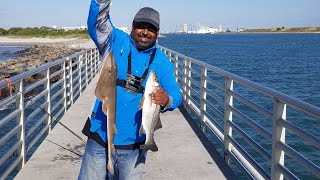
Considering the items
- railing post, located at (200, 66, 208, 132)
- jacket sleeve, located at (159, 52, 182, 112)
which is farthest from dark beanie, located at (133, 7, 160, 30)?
railing post, located at (200, 66, 208, 132)

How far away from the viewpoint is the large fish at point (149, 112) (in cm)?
299

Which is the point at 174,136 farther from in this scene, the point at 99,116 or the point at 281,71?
the point at 281,71

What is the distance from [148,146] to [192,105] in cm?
623

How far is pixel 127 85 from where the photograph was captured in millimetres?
3182

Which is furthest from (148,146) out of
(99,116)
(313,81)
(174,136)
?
(313,81)

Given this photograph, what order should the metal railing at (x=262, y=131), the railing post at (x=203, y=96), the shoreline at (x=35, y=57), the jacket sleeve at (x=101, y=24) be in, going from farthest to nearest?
the shoreline at (x=35, y=57) → the railing post at (x=203, y=96) → the metal railing at (x=262, y=131) → the jacket sleeve at (x=101, y=24)

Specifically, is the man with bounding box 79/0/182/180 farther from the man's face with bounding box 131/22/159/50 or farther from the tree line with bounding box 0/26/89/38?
the tree line with bounding box 0/26/89/38

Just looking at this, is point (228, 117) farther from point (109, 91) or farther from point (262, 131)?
point (109, 91)

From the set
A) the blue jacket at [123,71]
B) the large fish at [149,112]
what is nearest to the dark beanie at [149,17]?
the blue jacket at [123,71]

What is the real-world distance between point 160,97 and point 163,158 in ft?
10.8

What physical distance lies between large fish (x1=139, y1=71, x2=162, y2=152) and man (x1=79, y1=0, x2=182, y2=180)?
0.26 feet

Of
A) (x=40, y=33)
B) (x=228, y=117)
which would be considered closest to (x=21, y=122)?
(x=228, y=117)

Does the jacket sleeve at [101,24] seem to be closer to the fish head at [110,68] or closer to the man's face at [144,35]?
the man's face at [144,35]

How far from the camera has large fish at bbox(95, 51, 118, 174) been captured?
299cm
